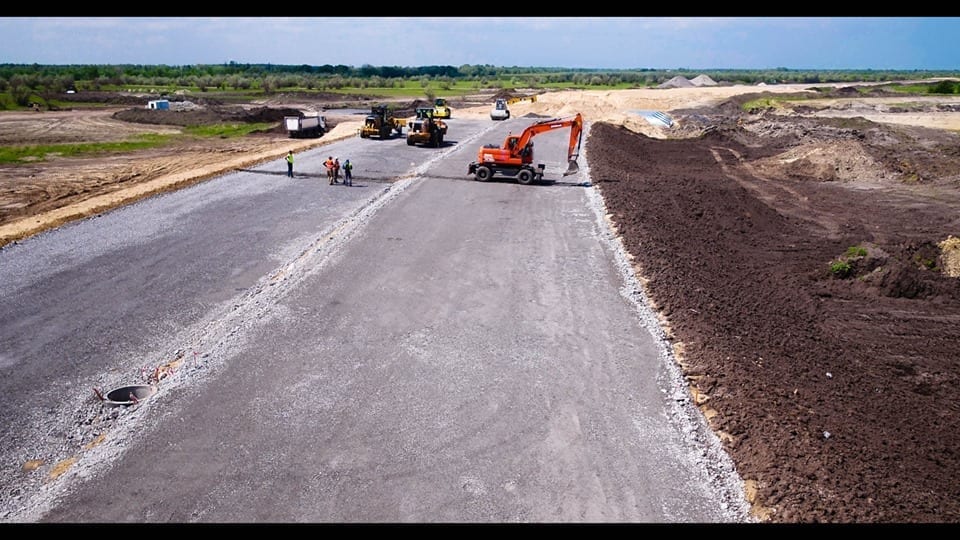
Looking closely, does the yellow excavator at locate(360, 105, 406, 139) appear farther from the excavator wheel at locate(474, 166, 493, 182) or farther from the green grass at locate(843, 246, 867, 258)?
the green grass at locate(843, 246, 867, 258)

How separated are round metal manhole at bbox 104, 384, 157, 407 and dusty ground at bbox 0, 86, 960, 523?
879 cm

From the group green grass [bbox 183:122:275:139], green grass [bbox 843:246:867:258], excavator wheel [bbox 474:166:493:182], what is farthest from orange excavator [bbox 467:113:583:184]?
green grass [bbox 183:122:275:139]

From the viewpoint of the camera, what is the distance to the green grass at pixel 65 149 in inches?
1390

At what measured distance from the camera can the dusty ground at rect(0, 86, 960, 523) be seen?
8062 mm

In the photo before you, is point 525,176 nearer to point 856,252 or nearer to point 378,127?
point 856,252

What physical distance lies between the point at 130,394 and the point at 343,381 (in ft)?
11.0

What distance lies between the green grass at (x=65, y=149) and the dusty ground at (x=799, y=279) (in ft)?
7.88

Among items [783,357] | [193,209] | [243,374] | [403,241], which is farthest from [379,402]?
[193,209]

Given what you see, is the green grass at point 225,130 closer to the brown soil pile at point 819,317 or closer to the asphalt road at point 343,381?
the brown soil pile at point 819,317

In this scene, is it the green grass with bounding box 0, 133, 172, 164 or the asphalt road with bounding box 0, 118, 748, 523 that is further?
the green grass with bounding box 0, 133, 172, 164

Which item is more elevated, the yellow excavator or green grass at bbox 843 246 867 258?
the yellow excavator

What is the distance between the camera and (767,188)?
28141 millimetres

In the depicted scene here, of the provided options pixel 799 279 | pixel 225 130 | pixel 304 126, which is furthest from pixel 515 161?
pixel 225 130

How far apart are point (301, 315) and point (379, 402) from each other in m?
→ 3.84
